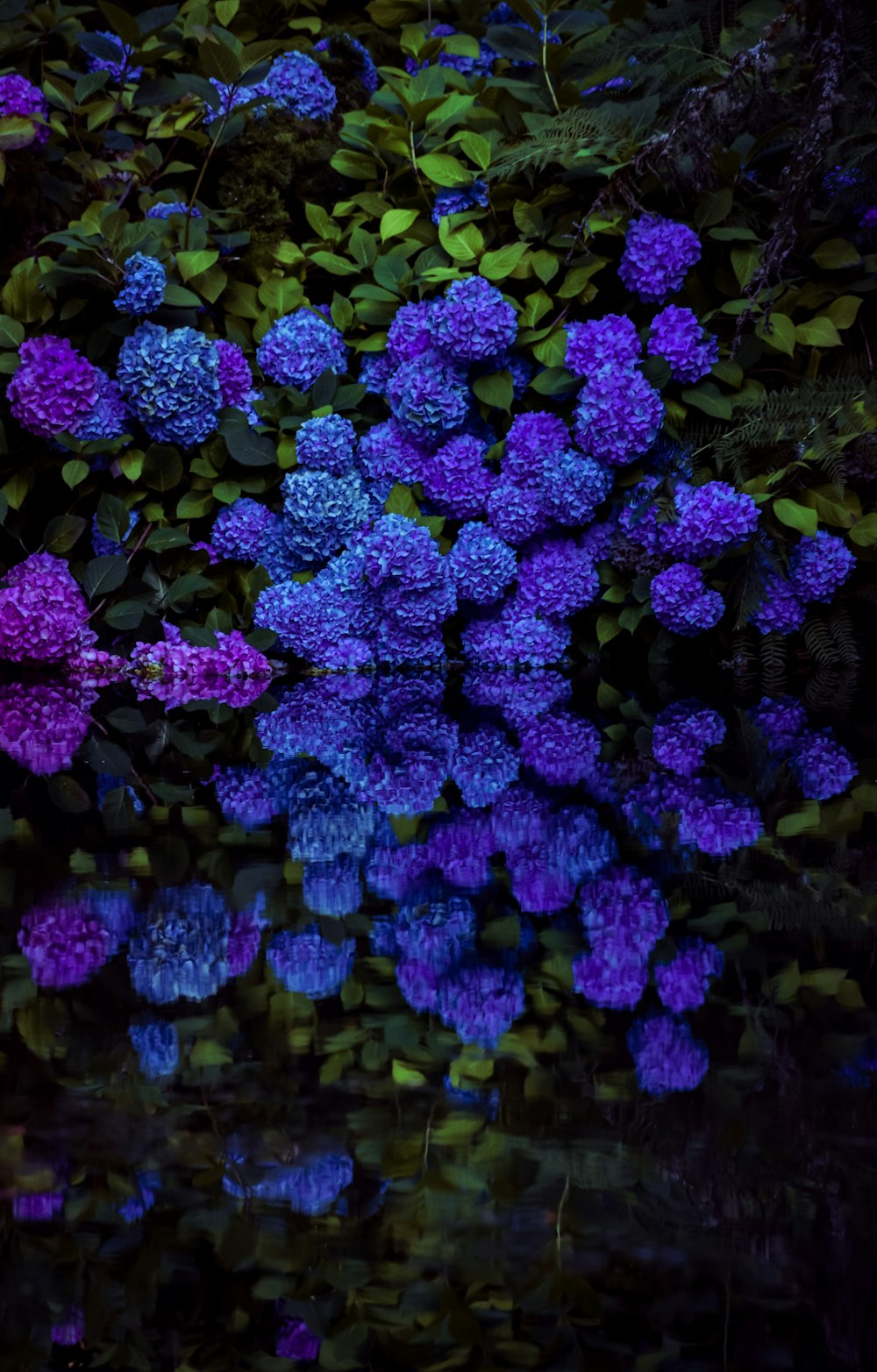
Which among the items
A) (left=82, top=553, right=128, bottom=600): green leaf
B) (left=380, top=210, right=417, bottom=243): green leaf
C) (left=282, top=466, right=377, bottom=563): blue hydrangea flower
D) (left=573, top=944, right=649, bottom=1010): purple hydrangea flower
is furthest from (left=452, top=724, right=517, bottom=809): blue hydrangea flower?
(left=380, top=210, right=417, bottom=243): green leaf

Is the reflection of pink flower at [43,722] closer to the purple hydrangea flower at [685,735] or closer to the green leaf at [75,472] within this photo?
the green leaf at [75,472]

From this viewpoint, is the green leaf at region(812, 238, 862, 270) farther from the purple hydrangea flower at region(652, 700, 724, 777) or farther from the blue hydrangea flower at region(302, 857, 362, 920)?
the blue hydrangea flower at region(302, 857, 362, 920)

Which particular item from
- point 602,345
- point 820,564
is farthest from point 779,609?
point 602,345

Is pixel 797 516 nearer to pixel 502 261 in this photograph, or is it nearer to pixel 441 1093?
pixel 502 261

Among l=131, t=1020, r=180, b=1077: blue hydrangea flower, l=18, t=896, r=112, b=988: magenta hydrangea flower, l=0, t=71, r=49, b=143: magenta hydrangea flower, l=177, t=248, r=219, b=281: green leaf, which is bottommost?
l=177, t=248, r=219, b=281: green leaf

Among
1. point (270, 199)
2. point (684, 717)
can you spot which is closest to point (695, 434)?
point (684, 717)

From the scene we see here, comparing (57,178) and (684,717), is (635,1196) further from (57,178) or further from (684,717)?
(57,178)
